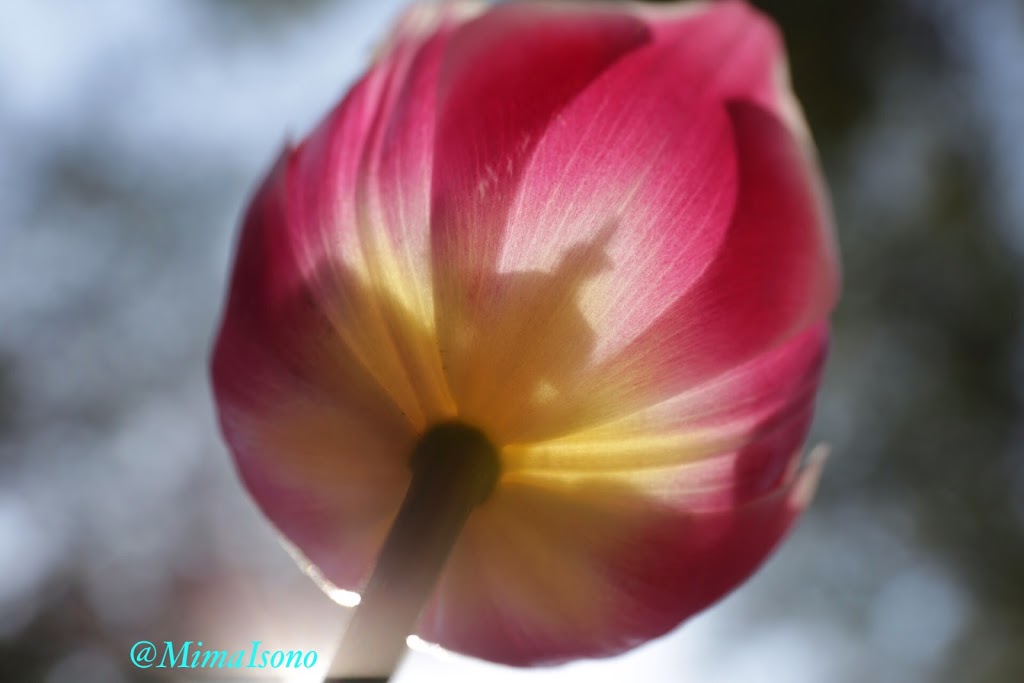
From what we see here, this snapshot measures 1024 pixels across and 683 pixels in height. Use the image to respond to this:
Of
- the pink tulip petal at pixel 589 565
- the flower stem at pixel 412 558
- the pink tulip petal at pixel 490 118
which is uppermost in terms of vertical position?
the pink tulip petal at pixel 490 118

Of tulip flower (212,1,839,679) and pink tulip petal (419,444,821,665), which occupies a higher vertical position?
tulip flower (212,1,839,679)

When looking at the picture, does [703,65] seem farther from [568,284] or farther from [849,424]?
[849,424]

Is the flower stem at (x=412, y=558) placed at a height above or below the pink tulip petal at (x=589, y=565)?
above

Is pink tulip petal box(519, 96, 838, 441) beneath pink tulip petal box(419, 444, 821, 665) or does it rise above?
above

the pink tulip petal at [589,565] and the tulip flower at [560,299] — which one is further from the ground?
the tulip flower at [560,299]

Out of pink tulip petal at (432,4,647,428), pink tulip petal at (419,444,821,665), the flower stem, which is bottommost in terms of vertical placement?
pink tulip petal at (419,444,821,665)

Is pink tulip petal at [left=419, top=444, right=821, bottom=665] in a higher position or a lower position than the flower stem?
lower

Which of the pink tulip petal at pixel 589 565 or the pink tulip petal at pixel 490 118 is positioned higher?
the pink tulip petal at pixel 490 118

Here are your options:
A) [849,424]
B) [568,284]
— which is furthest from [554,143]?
[849,424]
